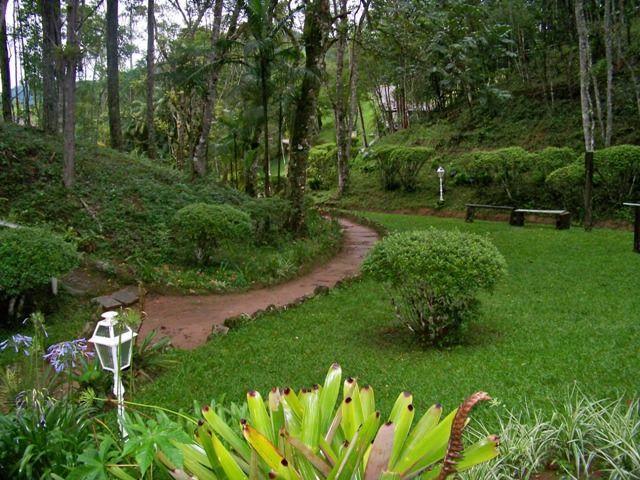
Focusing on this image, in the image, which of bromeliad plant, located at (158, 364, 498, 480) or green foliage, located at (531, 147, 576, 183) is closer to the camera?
bromeliad plant, located at (158, 364, 498, 480)

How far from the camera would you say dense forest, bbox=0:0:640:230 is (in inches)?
449

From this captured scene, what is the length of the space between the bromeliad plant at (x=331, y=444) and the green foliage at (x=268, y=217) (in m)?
8.57

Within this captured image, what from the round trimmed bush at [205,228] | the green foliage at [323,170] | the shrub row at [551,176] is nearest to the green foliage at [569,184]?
the shrub row at [551,176]

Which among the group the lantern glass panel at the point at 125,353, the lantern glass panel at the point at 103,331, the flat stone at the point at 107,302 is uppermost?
the lantern glass panel at the point at 103,331

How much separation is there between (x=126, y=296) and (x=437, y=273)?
436cm

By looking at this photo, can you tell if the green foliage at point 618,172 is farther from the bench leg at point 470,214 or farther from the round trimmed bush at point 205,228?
the round trimmed bush at point 205,228

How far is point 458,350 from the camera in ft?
16.7

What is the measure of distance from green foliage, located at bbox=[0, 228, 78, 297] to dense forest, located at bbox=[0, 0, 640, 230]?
329 cm

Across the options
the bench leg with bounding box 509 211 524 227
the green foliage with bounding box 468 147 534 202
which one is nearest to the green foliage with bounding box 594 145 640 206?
the bench leg with bounding box 509 211 524 227

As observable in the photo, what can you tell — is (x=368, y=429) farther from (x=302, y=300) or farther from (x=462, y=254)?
(x=302, y=300)

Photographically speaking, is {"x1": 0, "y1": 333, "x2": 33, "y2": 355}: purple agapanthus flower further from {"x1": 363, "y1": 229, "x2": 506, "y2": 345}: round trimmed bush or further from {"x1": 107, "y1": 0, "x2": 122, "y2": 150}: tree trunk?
{"x1": 107, "y1": 0, "x2": 122, "y2": 150}: tree trunk

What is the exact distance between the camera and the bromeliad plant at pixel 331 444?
164 cm

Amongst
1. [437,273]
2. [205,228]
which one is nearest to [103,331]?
[437,273]

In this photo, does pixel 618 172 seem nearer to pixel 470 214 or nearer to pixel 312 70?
pixel 470 214
